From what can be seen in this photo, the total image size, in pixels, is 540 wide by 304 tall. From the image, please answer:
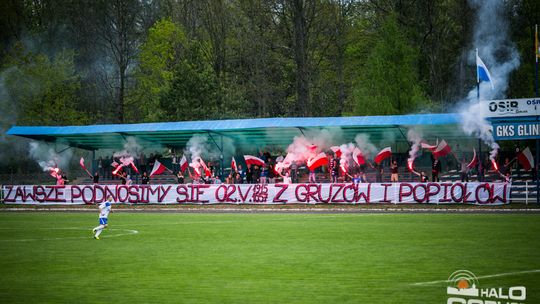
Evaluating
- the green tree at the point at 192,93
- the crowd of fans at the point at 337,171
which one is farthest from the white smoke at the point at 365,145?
the green tree at the point at 192,93

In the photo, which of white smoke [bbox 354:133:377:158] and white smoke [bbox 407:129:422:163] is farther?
white smoke [bbox 354:133:377:158]

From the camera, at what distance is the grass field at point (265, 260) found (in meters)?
14.2

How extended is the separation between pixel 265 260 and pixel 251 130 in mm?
29783

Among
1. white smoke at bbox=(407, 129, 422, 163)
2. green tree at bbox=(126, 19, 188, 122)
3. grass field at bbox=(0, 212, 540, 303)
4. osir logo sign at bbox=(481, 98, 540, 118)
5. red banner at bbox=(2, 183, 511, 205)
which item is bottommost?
grass field at bbox=(0, 212, 540, 303)

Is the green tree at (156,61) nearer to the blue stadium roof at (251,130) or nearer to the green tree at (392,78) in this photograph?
the blue stadium roof at (251,130)

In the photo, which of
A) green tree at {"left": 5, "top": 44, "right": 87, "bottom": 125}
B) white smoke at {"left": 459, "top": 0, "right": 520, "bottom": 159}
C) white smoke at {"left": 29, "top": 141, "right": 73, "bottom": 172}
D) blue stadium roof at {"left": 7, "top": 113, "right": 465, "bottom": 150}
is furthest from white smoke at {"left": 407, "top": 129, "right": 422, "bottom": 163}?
green tree at {"left": 5, "top": 44, "right": 87, "bottom": 125}

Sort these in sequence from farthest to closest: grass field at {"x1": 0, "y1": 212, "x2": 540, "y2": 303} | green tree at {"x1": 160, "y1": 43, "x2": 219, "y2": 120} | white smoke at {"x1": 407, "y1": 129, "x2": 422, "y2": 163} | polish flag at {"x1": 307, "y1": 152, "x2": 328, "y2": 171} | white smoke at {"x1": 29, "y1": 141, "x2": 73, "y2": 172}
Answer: green tree at {"x1": 160, "y1": 43, "x2": 219, "y2": 120} → white smoke at {"x1": 29, "y1": 141, "x2": 73, "y2": 172} → white smoke at {"x1": 407, "y1": 129, "x2": 422, "y2": 163} → polish flag at {"x1": 307, "y1": 152, "x2": 328, "y2": 171} → grass field at {"x1": 0, "y1": 212, "x2": 540, "y2": 303}

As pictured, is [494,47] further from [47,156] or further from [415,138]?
[47,156]

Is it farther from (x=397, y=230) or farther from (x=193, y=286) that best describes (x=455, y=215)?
(x=193, y=286)

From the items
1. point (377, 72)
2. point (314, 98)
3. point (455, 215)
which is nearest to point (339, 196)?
point (455, 215)

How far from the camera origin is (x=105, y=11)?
77.1 m

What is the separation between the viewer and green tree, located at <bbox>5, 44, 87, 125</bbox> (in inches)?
2581

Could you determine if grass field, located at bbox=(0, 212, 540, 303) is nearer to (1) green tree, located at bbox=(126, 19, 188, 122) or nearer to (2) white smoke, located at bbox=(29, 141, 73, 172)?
(2) white smoke, located at bbox=(29, 141, 73, 172)

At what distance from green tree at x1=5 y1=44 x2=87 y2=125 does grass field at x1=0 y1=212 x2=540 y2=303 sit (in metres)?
37.2
